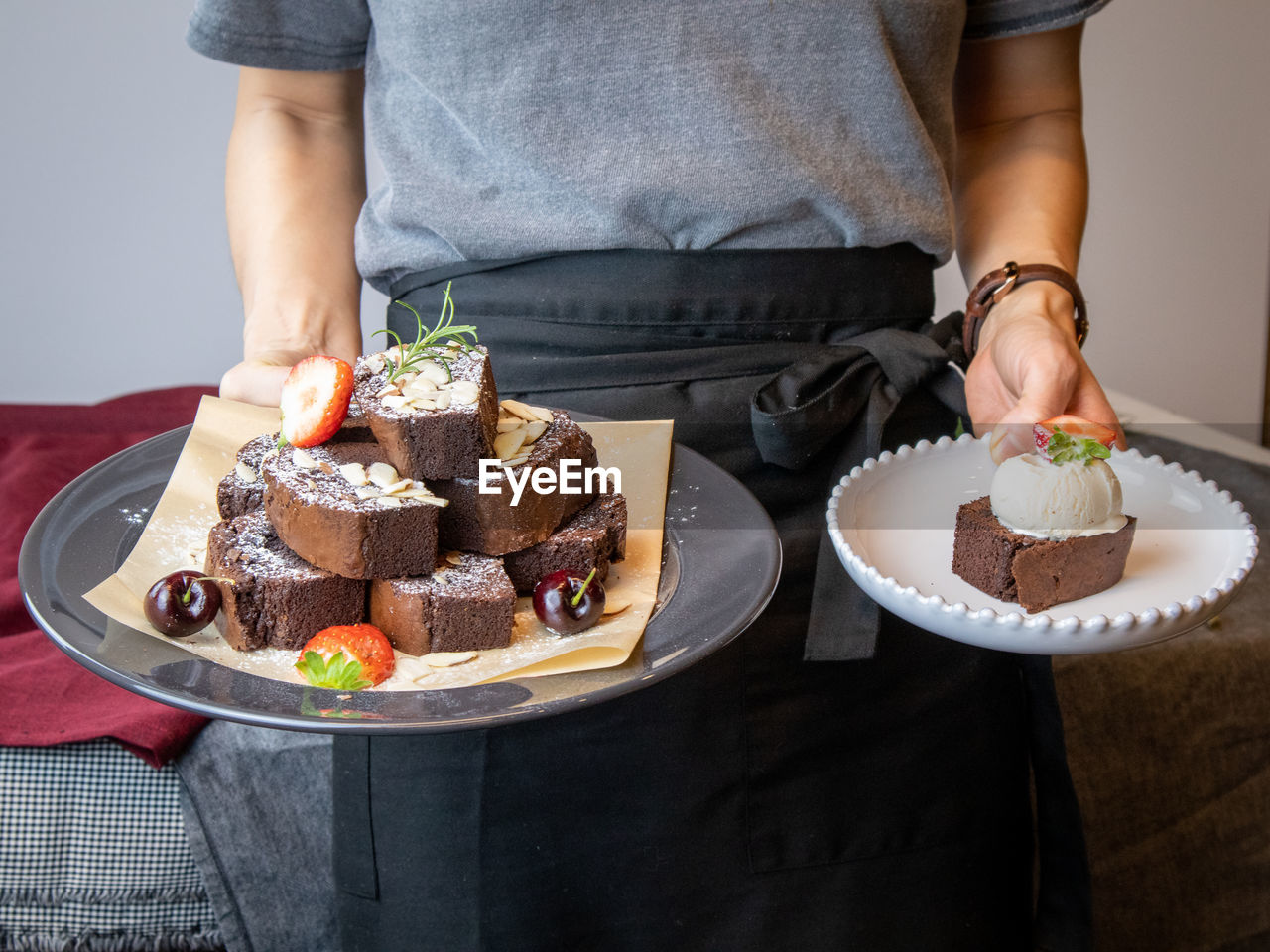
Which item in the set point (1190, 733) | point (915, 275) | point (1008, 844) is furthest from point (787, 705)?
point (1190, 733)

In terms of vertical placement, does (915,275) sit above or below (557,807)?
above

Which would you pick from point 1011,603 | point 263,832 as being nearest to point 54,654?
point 263,832

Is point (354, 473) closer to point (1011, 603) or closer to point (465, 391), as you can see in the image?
point (465, 391)

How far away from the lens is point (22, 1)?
8.11 feet

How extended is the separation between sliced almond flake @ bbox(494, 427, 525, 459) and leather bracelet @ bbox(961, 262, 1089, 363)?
0.45 m

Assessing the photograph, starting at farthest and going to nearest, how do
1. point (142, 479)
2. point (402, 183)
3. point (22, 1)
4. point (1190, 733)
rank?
point (22, 1) < point (1190, 733) < point (402, 183) < point (142, 479)

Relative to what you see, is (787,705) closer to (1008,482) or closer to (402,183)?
(1008,482)

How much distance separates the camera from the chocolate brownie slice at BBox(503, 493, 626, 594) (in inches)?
27.2

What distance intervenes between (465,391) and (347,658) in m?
0.20

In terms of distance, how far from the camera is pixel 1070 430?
2.36ft

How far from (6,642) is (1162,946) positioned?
1.50 meters

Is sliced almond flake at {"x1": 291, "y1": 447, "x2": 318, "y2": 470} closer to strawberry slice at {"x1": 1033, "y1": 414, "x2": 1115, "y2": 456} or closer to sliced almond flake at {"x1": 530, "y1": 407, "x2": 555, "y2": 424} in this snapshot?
sliced almond flake at {"x1": 530, "y1": 407, "x2": 555, "y2": 424}

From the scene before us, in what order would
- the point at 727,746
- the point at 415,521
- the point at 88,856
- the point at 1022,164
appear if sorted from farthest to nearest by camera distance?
the point at 88,856 < the point at 1022,164 < the point at 727,746 < the point at 415,521

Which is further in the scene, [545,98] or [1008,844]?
[1008,844]
